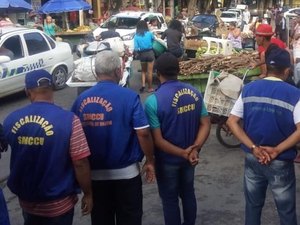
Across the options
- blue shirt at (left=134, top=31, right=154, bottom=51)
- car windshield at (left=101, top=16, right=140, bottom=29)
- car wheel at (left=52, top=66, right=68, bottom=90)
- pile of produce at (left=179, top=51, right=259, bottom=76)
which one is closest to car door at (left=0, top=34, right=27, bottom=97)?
car wheel at (left=52, top=66, right=68, bottom=90)

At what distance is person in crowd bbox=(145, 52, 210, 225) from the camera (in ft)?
13.0

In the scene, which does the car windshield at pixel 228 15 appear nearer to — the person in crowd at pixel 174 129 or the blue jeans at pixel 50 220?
the person in crowd at pixel 174 129

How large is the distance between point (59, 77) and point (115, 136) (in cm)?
894

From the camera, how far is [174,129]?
4.02 meters

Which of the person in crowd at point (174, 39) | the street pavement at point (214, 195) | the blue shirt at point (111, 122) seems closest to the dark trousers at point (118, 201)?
the blue shirt at point (111, 122)

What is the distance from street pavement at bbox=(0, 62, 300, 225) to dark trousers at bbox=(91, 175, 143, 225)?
115cm

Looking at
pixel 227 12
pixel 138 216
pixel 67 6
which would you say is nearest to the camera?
pixel 138 216

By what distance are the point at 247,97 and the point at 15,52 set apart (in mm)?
8037

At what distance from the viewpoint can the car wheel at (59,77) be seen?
12125 millimetres

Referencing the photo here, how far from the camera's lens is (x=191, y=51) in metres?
14.4

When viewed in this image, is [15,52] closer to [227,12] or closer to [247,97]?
[247,97]

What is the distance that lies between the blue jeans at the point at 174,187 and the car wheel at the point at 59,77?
8.28m

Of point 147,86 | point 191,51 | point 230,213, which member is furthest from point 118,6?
point 230,213

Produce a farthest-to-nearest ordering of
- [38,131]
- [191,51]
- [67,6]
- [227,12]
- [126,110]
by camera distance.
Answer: [227,12] < [67,6] < [191,51] < [126,110] < [38,131]
